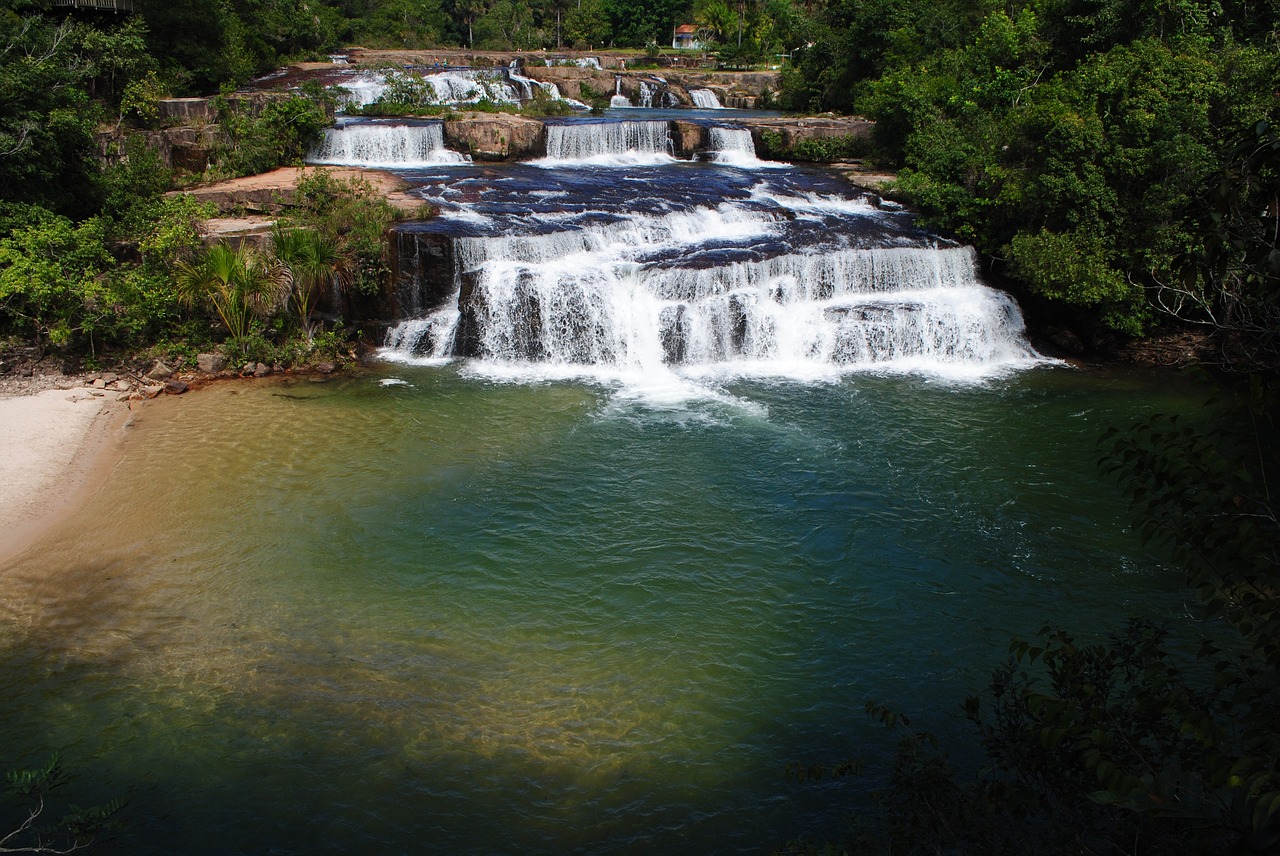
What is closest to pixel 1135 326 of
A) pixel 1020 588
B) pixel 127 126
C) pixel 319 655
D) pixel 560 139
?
pixel 1020 588

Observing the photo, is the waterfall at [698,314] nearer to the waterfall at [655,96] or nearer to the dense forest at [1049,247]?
the dense forest at [1049,247]

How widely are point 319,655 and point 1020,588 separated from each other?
713cm

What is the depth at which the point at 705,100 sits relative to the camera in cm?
3725

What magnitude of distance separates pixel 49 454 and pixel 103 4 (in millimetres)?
15188

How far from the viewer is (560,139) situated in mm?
26031

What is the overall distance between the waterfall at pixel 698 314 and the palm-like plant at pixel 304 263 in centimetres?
151

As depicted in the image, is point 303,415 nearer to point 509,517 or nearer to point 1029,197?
point 509,517

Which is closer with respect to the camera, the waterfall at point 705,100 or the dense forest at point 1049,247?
the dense forest at point 1049,247

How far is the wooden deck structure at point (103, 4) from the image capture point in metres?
21.2

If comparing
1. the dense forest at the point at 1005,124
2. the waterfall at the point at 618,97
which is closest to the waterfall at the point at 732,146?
the dense forest at the point at 1005,124

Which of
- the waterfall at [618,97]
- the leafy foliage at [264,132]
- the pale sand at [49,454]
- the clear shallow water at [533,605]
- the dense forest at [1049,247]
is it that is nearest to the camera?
the dense forest at [1049,247]

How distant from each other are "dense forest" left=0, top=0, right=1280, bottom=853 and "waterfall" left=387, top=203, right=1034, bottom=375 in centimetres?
153

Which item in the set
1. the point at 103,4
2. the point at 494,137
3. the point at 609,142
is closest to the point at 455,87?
the point at 494,137

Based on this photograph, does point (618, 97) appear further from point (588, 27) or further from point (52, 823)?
point (52, 823)
